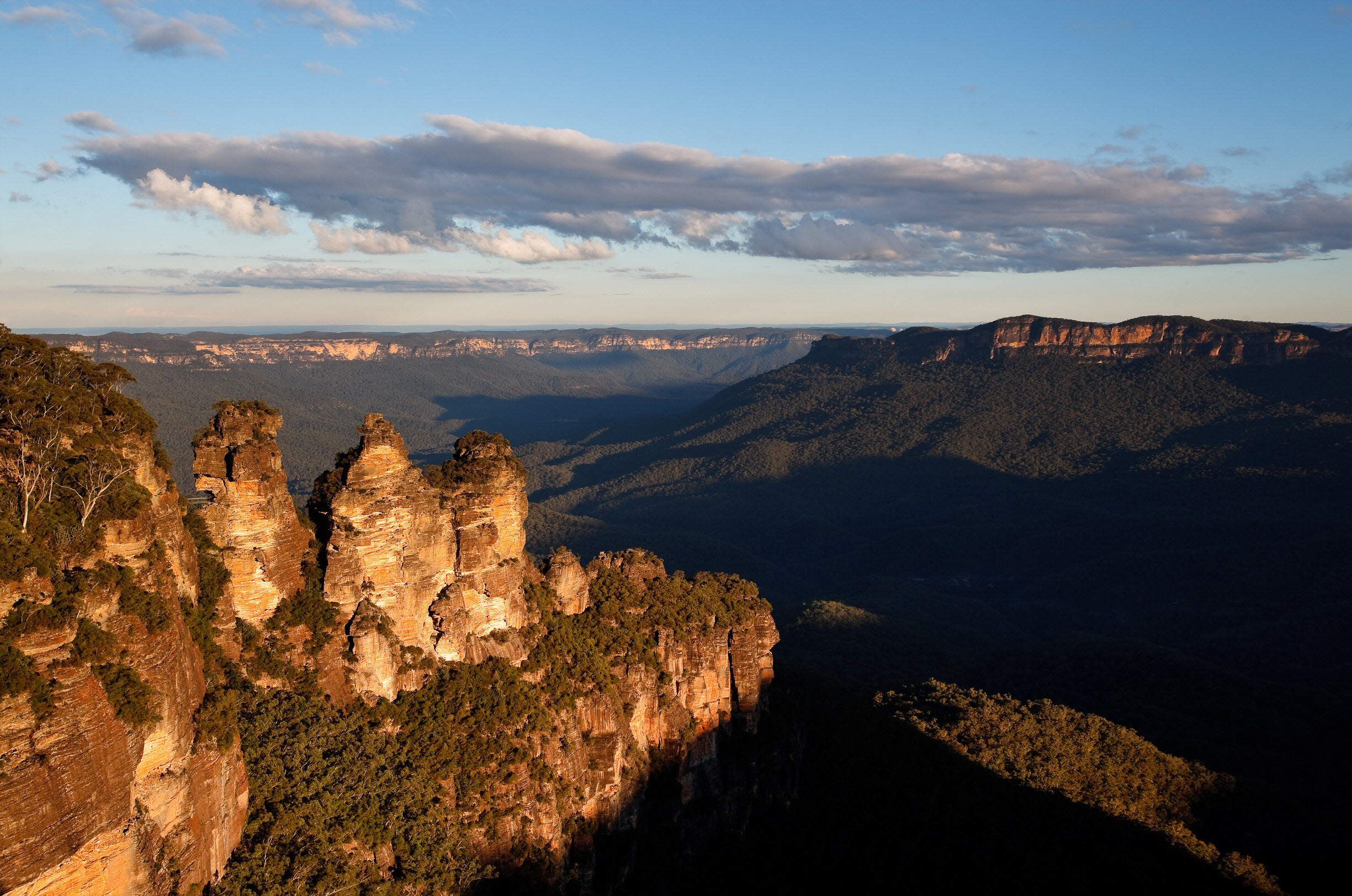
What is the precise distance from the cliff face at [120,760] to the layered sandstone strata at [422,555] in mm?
7650

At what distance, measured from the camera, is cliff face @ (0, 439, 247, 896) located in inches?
616

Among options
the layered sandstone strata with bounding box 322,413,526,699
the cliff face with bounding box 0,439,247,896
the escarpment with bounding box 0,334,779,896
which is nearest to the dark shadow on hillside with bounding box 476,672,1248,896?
the escarpment with bounding box 0,334,779,896

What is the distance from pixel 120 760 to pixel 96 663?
87.5 inches

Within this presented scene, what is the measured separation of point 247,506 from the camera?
27.9 metres

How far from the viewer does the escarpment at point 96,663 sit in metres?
15.9

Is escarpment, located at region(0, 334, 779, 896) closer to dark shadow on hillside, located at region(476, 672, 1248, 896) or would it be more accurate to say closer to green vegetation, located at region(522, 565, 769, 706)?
green vegetation, located at region(522, 565, 769, 706)

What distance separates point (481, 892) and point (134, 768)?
46.3 ft

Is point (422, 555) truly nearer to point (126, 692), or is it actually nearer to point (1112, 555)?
point (126, 692)

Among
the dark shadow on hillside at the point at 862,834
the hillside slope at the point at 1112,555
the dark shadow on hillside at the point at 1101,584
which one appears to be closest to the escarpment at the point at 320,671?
the dark shadow on hillside at the point at 862,834

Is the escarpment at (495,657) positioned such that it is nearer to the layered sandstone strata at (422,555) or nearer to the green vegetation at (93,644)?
the layered sandstone strata at (422,555)

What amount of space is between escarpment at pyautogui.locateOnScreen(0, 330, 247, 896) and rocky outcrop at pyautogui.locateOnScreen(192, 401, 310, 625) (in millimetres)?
3086

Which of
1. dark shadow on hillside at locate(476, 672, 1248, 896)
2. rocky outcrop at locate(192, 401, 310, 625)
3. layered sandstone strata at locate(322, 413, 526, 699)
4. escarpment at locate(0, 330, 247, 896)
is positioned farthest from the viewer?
dark shadow on hillside at locate(476, 672, 1248, 896)

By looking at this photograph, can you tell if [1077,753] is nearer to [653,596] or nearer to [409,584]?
[653,596]

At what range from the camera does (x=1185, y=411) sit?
188625 millimetres
